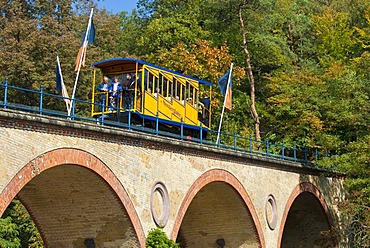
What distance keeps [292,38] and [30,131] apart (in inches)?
1422

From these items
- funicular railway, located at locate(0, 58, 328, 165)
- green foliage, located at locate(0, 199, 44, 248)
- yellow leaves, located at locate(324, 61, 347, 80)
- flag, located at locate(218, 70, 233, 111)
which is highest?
yellow leaves, located at locate(324, 61, 347, 80)

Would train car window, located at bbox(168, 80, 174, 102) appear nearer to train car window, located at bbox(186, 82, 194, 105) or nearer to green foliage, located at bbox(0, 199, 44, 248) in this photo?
train car window, located at bbox(186, 82, 194, 105)

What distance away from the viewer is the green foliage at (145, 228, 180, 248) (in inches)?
824

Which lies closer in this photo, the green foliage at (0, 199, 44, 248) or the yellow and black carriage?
the yellow and black carriage

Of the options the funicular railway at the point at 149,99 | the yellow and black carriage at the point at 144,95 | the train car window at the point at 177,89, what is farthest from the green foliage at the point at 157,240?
the train car window at the point at 177,89

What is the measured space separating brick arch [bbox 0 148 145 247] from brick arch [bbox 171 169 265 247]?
2.20 metres

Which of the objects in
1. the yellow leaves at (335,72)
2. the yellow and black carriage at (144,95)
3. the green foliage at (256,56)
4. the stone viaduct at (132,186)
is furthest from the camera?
the yellow leaves at (335,72)

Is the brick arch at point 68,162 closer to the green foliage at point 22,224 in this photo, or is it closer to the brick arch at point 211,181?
the brick arch at point 211,181

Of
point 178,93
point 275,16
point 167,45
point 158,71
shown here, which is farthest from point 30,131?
point 275,16

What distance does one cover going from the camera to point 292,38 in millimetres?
51000

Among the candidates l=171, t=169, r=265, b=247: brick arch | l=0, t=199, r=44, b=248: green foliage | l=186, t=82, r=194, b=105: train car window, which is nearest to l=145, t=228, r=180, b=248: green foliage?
l=171, t=169, r=265, b=247: brick arch

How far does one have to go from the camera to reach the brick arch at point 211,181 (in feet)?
75.3

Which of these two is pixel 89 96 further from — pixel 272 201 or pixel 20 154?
pixel 20 154

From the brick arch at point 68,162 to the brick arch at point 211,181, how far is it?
2.20 metres
